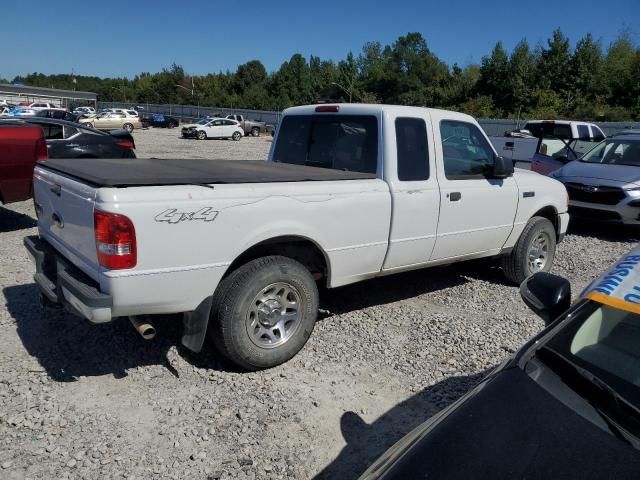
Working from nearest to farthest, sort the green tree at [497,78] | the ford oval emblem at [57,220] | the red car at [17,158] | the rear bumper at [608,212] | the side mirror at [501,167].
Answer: the ford oval emblem at [57,220] → the side mirror at [501,167] → the red car at [17,158] → the rear bumper at [608,212] → the green tree at [497,78]

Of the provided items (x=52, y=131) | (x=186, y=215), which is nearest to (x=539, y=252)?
(x=186, y=215)

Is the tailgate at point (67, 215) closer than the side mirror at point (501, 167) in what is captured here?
Yes

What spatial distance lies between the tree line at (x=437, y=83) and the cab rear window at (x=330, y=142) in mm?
44502

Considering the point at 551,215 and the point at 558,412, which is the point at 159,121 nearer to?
the point at 551,215

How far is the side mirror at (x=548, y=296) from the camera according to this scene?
247 cm

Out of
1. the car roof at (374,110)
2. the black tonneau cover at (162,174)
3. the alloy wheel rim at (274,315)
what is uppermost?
the car roof at (374,110)

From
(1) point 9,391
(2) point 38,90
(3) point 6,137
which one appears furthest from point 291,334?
(2) point 38,90

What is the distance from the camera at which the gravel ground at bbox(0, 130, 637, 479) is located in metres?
2.92

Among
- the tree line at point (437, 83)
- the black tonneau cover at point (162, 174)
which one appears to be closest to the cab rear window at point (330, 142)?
the black tonneau cover at point (162, 174)

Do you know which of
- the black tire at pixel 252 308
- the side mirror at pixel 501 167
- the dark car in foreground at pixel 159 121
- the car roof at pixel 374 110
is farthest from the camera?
the dark car in foreground at pixel 159 121

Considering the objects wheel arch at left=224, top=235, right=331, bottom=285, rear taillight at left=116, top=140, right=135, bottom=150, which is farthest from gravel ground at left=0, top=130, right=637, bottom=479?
rear taillight at left=116, top=140, right=135, bottom=150

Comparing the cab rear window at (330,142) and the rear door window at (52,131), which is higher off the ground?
the cab rear window at (330,142)

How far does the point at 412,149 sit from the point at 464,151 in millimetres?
781

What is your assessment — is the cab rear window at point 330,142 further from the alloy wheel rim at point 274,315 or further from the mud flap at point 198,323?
the mud flap at point 198,323
